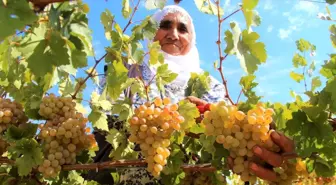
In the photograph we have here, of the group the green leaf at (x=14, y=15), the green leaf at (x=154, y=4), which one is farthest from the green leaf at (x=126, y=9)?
the green leaf at (x=14, y=15)

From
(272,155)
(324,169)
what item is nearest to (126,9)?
(272,155)

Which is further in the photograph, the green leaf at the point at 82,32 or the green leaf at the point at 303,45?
the green leaf at the point at 303,45

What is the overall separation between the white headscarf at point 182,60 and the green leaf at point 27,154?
127 cm

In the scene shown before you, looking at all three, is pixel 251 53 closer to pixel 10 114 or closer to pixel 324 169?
pixel 324 169

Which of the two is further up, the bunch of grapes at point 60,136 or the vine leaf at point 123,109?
the vine leaf at point 123,109

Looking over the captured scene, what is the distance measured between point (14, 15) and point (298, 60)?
242 cm

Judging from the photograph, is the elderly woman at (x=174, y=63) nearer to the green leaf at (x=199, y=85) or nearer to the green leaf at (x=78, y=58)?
the green leaf at (x=199, y=85)

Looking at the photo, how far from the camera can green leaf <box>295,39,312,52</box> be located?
10.3 feet

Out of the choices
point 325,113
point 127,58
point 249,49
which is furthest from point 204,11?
point 325,113

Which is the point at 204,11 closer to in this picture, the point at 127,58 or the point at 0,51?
the point at 127,58

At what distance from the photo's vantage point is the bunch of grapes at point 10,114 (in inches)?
82.6

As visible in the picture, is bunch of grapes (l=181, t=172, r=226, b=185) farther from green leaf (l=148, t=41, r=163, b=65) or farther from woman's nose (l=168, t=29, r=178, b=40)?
woman's nose (l=168, t=29, r=178, b=40)

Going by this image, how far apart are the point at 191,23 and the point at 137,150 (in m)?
1.45

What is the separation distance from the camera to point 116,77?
2049mm
